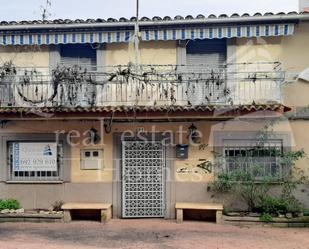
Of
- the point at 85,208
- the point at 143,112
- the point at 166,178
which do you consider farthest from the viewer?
the point at 166,178

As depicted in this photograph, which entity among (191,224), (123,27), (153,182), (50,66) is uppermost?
(123,27)

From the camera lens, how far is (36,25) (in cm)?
1555

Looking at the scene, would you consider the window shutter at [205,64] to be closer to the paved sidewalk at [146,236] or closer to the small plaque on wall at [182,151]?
the small plaque on wall at [182,151]

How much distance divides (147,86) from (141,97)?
1.44 feet

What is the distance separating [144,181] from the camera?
15938 millimetres

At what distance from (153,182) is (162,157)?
0.95 metres

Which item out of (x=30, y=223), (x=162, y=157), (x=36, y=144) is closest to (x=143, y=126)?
(x=162, y=157)

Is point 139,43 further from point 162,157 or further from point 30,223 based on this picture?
point 30,223

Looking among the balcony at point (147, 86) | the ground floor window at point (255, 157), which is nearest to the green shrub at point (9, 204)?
the balcony at point (147, 86)

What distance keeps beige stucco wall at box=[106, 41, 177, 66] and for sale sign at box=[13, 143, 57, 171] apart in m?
3.88

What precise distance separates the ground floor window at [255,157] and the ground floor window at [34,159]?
6.08 metres

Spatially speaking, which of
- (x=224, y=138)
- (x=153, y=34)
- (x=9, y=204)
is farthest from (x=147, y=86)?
(x=9, y=204)

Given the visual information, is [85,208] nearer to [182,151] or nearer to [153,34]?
[182,151]

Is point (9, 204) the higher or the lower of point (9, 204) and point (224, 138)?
the lower
